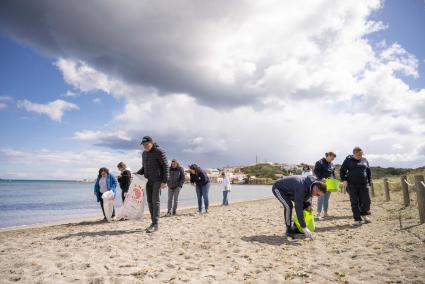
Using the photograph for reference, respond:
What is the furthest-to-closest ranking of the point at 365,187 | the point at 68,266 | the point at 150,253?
the point at 365,187 < the point at 150,253 < the point at 68,266

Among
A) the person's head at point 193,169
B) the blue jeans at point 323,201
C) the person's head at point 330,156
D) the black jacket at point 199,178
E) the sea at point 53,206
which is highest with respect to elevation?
the person's head at point 330,156

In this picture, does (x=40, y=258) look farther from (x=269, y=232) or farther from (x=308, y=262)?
(x=269, y=232)

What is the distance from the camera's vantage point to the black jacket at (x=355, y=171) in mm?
8555

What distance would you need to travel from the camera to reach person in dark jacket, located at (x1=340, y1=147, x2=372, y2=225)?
849 cm

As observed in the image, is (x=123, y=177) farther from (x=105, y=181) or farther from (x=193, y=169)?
(x=193, y=169)

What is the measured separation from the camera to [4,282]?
407 centimetres

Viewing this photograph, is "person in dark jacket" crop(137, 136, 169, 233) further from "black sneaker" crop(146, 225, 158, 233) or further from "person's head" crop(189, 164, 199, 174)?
"person's head" crop(189, 164, 199, 174)

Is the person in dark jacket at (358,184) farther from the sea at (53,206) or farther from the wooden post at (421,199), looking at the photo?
the sea at (53,206)

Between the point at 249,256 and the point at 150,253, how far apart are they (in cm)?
170

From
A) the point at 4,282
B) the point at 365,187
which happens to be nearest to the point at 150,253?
the point at 4,282

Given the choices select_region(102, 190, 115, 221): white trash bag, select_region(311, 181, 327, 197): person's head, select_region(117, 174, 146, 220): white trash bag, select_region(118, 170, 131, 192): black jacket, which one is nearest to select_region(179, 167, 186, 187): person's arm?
select_region(118, 170, 131, 192): black jacket

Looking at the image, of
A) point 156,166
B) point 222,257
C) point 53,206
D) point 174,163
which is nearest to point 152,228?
point 156,166

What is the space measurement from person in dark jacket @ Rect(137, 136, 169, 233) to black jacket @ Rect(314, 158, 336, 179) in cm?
487

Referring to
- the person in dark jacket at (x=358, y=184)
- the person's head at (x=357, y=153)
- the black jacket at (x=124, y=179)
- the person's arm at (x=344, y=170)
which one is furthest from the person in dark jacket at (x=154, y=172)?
the person's head at (x=357, y=153)
